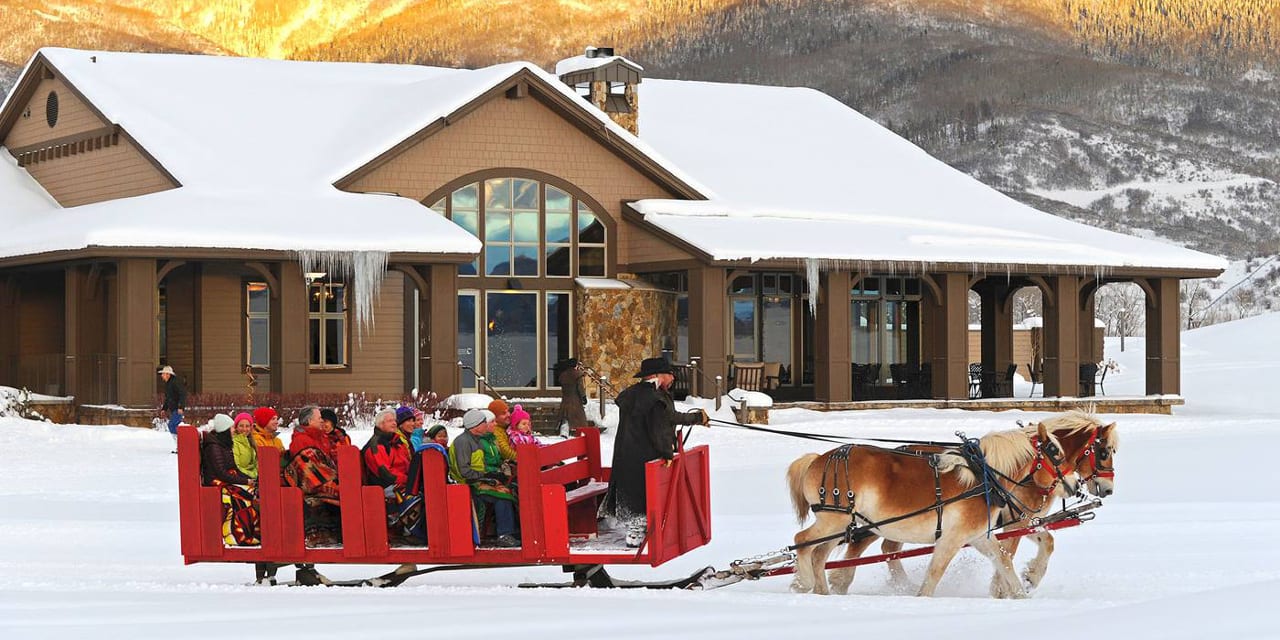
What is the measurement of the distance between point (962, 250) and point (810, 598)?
1952cm

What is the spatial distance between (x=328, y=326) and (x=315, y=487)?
17.3 meters

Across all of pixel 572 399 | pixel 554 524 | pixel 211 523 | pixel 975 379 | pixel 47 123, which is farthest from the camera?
pixel 975 379

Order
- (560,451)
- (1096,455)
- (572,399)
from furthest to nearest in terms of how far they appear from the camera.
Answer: (572,399)
(560,451)
(1096,455)

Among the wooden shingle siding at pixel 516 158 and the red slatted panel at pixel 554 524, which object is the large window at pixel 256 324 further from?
the red slatted panel at pixel 554 524

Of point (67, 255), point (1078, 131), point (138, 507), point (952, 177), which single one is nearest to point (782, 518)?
point (138, 507)

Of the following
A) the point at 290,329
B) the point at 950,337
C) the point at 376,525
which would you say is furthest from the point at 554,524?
the point at 950,337

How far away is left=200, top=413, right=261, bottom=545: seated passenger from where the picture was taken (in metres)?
11.8

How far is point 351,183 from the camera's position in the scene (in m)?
28.4

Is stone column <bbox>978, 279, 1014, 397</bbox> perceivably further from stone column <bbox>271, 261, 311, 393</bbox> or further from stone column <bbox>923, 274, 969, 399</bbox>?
stone column <bbox>271, 261, 311, 393</bbox>

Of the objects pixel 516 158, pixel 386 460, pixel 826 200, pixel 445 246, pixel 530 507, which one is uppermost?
pixel 516 158

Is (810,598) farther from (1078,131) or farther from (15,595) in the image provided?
(1078,131)

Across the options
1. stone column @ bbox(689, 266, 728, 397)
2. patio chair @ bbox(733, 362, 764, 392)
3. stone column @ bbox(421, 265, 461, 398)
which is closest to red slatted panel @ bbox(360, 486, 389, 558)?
stone column @ bbox(421, 265, 461, 398)

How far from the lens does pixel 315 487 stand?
39.3 ft

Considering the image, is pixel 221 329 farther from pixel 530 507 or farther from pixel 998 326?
pixel 530 507
